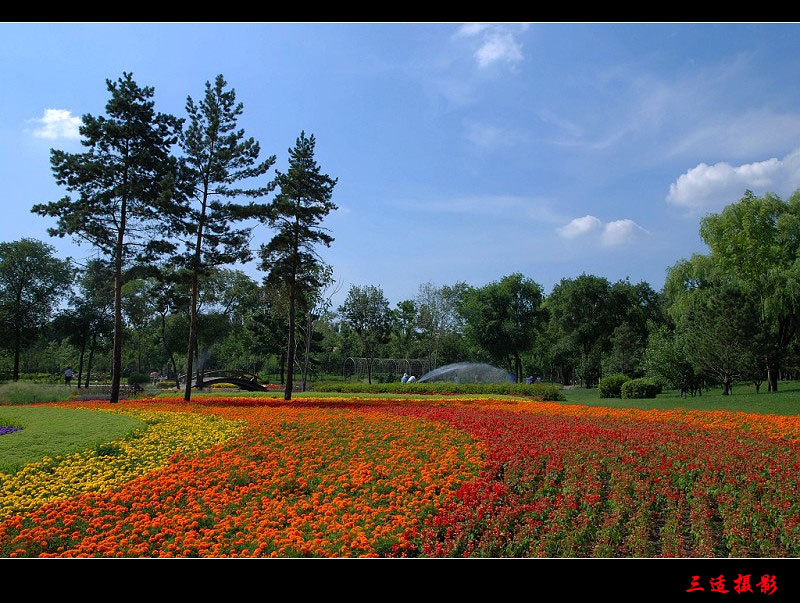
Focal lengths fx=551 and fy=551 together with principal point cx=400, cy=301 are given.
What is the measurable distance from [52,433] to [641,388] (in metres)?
20.3

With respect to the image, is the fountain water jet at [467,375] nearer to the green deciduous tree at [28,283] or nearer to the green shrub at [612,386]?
the green shrub at [612,386]

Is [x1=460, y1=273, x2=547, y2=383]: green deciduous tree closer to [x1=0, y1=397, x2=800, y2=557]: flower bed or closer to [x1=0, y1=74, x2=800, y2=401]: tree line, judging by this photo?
[x1=0, y1=74, x2=800, y2=401]: tree line

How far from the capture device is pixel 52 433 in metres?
9.24

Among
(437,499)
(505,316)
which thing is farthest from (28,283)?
(505,316)

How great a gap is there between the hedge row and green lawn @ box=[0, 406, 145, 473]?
16.1 metres

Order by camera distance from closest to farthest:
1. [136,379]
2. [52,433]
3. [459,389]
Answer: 1. [52,433]
2. [459,389]
3. [136,379]

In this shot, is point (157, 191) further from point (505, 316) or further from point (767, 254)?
point (505, 316)

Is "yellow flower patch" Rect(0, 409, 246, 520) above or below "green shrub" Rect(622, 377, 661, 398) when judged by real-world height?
below

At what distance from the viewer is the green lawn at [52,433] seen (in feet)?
25.2

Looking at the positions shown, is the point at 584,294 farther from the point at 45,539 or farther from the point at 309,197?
the point at 45,539

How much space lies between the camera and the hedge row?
77.1 feet

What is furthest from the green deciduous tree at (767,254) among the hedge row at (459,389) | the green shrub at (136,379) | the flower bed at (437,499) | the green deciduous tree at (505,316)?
the green shrub at (136,379)

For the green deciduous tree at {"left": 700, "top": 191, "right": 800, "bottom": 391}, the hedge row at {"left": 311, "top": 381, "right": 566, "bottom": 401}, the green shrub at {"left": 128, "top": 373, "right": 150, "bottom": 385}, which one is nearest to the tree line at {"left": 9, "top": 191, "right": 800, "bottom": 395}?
the green deciduous tree at {"left": 700, "top": 191, "right": 800, "bottom": 391}
